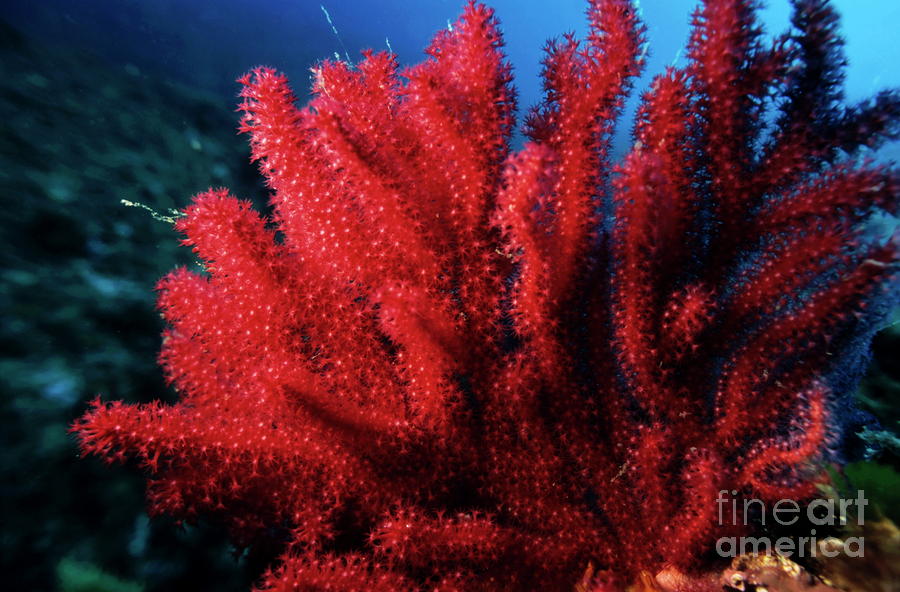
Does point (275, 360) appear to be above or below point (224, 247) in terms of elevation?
below

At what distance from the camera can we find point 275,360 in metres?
1.20

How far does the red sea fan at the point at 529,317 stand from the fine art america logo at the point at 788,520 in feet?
0.18

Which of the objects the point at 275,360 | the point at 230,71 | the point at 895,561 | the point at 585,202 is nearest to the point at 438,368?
the point at 275,360

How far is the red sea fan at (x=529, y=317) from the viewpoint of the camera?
44.6 inches

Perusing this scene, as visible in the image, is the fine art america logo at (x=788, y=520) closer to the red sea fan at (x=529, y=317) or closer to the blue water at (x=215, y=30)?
the red sea fan at (x=529, y=317)

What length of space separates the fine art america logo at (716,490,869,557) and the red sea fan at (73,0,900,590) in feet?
0.18

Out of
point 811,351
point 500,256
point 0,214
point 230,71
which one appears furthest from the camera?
point 230,71

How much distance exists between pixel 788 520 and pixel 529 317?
869mm

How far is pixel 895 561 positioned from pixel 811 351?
1.70 ft

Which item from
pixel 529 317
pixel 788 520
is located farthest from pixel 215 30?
pixel 788 520

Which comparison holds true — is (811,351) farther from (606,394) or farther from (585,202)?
(585,202)

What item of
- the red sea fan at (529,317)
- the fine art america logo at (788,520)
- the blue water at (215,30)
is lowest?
the fine art america logo at (788,520)

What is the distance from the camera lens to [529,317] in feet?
3.85


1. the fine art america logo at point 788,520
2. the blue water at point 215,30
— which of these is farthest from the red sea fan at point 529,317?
the blue water at point 215,30
